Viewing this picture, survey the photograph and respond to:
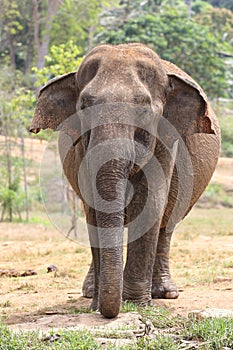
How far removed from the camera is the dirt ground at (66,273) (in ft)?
20.6

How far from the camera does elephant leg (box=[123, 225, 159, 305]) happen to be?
597 centimetres

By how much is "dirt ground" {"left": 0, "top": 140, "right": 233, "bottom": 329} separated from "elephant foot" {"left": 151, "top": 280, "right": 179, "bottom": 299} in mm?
82

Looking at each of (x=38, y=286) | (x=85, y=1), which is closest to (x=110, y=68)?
(x=38, y=286)

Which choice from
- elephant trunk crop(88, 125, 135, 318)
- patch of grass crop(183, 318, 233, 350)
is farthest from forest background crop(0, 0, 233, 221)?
patch of grass crop(183, 318, 233, 350)

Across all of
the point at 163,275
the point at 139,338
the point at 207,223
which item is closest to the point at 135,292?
the point at 163,275

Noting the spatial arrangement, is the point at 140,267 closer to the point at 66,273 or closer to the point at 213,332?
the point at 213,332

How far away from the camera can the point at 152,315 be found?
5461 mm

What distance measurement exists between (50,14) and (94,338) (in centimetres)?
2556

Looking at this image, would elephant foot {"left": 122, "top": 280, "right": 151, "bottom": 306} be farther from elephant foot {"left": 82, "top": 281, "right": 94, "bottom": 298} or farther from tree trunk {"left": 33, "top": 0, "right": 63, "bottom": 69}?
tree trunk {"left": 33, "top": 0, "right": 63, "bottom": 69}

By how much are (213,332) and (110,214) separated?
102cm

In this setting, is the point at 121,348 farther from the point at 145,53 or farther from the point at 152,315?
the point at 145,53

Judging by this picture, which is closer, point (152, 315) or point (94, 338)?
point (94, 338)

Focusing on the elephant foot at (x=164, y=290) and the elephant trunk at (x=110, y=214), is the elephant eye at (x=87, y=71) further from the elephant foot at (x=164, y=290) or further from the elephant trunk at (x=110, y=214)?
the elephant foot at (x=164, y=290)

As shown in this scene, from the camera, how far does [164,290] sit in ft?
23.1
